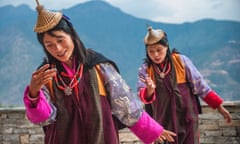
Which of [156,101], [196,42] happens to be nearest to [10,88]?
[196,42]

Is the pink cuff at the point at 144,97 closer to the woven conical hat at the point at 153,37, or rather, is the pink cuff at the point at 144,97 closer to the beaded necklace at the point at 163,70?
the beaded necklace at the point at 163,70

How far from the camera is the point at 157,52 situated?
3.55m

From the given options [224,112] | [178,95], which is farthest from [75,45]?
[224,112]

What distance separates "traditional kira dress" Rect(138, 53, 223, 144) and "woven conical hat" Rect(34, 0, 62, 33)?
1518 millimetres

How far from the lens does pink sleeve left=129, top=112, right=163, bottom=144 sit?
2.29m

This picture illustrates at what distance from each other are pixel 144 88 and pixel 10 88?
78509mm

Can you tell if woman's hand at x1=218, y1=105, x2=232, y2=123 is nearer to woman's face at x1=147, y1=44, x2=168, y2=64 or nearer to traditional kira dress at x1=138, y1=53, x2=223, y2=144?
traditional kira dress at x1=138, y1=53, x2=223, y2=144

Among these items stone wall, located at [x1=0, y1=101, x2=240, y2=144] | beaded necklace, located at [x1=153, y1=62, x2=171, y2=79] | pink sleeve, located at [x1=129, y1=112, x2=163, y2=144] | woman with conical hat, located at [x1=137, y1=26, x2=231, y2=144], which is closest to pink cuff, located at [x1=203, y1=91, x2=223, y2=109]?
woman with conical hat, located at [x1=137, y1=26, x2=231, y2=144]

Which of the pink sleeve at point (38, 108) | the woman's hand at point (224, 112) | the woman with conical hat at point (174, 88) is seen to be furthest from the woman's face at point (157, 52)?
the pink sleeve at point (38, 108)

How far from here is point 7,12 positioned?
4857 inches

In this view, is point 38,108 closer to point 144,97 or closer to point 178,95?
point 144,97

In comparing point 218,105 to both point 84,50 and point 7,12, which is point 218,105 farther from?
point 7,12

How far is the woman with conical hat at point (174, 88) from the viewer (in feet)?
11.6

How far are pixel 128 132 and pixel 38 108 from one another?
3.82 metres
